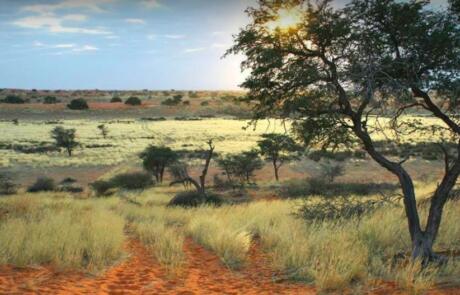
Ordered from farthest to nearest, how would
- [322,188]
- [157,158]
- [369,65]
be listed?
[157,158]
[322,188]
[369,65]

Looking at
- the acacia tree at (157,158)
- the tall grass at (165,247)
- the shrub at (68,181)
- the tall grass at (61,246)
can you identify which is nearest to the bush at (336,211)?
the tall grass at (165,247)

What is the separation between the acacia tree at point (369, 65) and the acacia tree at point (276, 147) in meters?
1.57

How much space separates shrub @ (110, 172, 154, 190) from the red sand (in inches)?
1251

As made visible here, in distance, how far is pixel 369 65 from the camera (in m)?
8.04

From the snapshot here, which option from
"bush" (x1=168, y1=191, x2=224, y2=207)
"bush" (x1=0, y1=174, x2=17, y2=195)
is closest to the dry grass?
"bush" (x1=168, y1=191, x2=224, y2=207)

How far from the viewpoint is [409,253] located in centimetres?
934

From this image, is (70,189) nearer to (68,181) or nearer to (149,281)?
(68,181)

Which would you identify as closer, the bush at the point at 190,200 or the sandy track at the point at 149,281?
the sandy track at the point at 149,281

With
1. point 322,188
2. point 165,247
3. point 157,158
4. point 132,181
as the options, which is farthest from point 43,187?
point 165,247

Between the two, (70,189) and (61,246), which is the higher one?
(61,246)

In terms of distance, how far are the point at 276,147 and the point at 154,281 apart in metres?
10.6

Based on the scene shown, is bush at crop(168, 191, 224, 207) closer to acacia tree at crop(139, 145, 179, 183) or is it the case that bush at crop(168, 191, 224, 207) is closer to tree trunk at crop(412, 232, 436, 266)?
acacia tree at crop(139, 145, 179, 183)

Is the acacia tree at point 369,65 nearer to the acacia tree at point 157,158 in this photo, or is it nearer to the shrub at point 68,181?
the acacia tree at point 157,158

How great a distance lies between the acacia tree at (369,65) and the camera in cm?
844
